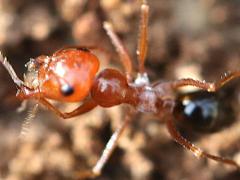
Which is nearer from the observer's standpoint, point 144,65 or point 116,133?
point 116,133

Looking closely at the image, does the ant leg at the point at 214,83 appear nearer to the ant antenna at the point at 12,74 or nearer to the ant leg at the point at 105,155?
the ant leg at the point at 105,155

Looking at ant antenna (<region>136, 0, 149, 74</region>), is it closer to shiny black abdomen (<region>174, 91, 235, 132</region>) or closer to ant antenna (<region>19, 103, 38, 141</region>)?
shiny black abdomen (<region>174, 91, 235, 132</region>)

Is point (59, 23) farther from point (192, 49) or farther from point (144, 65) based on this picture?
point (192, 49)

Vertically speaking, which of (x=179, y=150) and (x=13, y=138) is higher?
(x=13, y=138)

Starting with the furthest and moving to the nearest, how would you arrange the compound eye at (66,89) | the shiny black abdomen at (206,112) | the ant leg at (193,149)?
the shiny black abdomen at (206,112)
the ant leg at (193,149)
the compound eye at (66,89)

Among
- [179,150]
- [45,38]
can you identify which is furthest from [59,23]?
[179,150]

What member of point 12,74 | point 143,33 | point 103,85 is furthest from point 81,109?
point 143,33

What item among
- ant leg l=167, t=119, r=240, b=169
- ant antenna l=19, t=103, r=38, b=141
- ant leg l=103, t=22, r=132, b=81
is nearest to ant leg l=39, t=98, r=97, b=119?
ant antenna l=19, t=103, r=38, b=141

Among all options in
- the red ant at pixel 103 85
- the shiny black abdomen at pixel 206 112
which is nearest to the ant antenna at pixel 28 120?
the red ant at pixel 103 85
